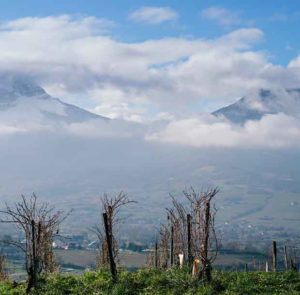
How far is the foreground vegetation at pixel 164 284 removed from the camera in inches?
828

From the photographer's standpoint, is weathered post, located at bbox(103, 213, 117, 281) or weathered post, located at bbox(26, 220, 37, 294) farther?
weathered post, located at bbox(103, 213, 117, 281)

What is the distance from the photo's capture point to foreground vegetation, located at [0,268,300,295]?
21.0m

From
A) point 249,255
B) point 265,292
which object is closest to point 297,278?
point 265,292

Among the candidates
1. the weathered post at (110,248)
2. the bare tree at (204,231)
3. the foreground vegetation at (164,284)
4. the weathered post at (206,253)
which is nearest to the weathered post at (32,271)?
the foreground vegetation at (164,284)

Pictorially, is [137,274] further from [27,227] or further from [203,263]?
[27,227]

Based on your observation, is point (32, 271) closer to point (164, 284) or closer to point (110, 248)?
point (110, 248)

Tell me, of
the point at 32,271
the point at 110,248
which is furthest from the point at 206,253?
the point at 32,271

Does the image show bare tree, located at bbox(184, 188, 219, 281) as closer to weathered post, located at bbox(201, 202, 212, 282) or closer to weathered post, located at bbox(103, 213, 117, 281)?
weathered post, located at bbox(201, 202, 212, 282)

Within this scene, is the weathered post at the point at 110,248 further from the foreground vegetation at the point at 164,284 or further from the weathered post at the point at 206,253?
the weathered post at the point at 206,253

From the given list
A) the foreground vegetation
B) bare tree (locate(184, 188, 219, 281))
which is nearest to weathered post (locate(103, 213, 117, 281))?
the foreground vegetation

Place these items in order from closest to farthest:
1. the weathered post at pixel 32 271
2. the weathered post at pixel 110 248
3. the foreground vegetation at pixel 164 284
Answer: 1. the foreground vegetation at pixel 164 284
2. the weathered post at pixel 32 271
3. the weathered post at pixel 110 248

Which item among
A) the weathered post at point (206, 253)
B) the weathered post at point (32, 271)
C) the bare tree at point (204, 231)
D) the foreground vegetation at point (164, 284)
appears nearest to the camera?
the foreground vegetation at point (164, 284)

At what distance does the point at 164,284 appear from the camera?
22.3m

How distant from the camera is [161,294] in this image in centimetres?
2098
